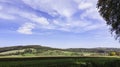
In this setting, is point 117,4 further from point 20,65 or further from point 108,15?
point 20,65

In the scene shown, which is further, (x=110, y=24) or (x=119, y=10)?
(x=110, y=24)

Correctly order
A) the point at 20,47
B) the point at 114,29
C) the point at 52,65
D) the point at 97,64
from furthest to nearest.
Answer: the point at 20,47
the point at 114,29
the point at 97,64
the point at 52,65

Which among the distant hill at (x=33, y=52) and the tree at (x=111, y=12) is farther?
the distant hill at (x=33, y=52)

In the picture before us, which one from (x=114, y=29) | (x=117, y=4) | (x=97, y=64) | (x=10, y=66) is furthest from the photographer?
(x=114, y=29)

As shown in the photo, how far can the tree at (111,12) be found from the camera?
3779 centimetres

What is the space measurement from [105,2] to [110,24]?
326cm

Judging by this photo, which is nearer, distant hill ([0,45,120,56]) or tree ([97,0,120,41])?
tree ([97,0,120,41])

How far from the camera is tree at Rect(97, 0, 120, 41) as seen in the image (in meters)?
37.8

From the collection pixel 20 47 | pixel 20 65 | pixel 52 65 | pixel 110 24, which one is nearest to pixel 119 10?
pixel 110 24

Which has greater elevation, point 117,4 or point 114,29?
point 117,4

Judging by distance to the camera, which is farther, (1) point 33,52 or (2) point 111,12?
(1) point 33,52

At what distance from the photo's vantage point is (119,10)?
123ft

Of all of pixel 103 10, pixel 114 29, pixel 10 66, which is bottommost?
pixel 10 66

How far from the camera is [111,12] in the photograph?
3872cm
